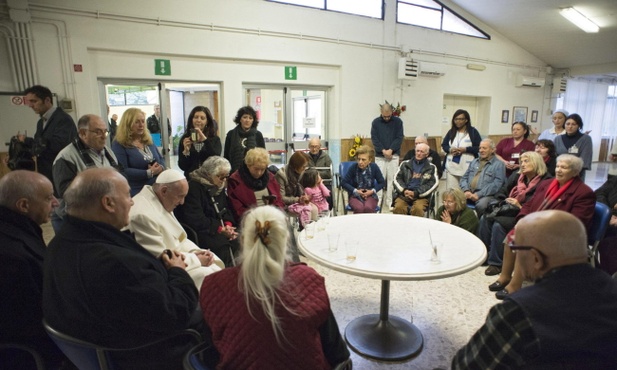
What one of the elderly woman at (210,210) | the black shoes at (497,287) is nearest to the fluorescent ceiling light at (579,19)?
the black shoes at (497,287)

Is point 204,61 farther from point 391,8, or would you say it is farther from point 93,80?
point 391,8

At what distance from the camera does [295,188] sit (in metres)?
3.69

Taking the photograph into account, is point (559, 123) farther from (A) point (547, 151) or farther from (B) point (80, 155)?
(B) point (80, 155)

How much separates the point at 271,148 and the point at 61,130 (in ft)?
11.7

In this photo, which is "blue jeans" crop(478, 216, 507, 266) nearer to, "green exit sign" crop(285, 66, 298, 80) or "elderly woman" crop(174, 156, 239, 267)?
"elderly woman" crop(174, 156, 239, 267)

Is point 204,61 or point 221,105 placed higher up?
point 204,61

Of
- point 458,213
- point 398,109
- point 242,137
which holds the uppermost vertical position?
point 398,109

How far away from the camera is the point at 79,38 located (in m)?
4.41

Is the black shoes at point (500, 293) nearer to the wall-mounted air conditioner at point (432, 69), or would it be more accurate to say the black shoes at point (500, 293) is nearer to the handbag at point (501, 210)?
the handbag at point (501, 210)

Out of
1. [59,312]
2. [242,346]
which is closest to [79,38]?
[59,312]

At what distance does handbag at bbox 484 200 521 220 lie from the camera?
325cm

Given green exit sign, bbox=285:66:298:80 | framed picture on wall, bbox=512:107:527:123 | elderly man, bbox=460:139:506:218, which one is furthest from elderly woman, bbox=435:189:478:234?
framed picture on wall, bbox=512:107:527:123

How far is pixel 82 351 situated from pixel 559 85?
11.4 m

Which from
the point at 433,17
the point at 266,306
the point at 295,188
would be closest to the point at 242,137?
the point at 295,188
